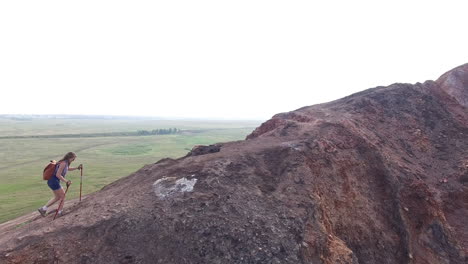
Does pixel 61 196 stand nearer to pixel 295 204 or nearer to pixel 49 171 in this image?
pixel 49 171

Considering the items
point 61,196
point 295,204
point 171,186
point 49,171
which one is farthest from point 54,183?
point 295,204

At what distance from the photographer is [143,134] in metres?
145

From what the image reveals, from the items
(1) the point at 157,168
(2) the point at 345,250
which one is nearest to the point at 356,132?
(2) the point at 345,250

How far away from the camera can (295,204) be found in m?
12.9

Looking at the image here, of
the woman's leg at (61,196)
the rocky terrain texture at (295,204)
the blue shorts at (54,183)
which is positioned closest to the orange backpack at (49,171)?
the blue shorts at (54,183)

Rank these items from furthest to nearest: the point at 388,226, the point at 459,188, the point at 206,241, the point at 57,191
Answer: the point at 459,188 < the point at 388,226 < the point at 57,191 < the point at 206,241

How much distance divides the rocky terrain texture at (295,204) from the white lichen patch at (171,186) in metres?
0.07

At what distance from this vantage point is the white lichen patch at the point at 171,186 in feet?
43.7

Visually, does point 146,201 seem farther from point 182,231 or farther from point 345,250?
point 345,250

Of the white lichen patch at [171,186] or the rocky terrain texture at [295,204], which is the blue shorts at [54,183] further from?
the white lichen patch at [171,186]

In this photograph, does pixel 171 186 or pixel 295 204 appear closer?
pixel 295 204

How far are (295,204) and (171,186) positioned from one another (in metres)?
5.15

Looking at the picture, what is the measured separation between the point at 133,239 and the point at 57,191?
5.03 m

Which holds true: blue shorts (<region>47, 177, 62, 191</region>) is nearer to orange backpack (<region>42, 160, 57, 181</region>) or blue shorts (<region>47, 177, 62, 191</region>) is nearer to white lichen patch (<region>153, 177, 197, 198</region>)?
orange backpack (<region>42, 160, 57, 181</region>)
